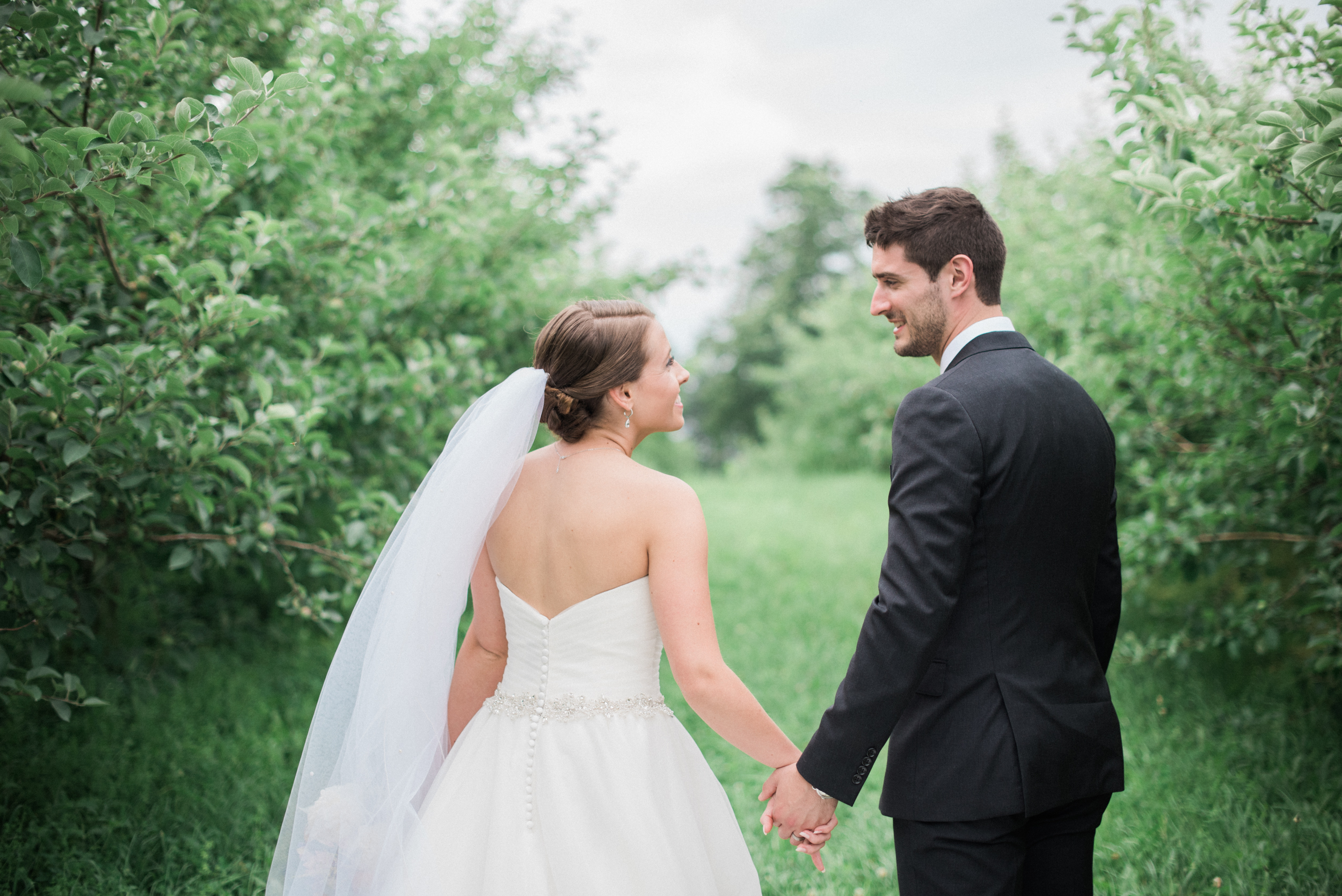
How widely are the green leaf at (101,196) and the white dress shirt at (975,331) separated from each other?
79.8 inches

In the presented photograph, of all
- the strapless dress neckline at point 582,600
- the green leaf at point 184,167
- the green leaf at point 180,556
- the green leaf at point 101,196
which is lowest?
the green leaf at point 180,556

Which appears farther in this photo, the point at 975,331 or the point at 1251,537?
the point at 1251,537

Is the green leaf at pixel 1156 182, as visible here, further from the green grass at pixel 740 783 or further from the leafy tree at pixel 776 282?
the leafy tree at pixel 776 282

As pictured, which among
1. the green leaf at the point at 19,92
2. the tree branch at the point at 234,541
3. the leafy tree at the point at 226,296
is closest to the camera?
the green leaf at the point at 19,92

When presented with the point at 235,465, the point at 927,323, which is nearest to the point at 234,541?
the point at 235,465

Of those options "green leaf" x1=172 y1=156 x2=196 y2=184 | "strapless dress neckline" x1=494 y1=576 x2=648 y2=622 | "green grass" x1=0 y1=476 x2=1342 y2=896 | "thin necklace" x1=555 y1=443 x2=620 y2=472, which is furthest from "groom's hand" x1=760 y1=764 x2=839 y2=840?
"green leaf" x1=172 y1=156 x2=196 y2=184

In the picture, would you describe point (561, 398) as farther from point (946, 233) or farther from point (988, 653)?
point (988, 653)

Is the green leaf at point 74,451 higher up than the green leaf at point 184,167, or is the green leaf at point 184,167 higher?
the green leaf at point 184,167

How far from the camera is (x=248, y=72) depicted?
7.11 ft

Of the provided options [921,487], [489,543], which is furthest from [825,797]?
[489,543]

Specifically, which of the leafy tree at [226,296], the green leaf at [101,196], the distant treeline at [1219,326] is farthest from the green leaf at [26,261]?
the distant treeline at [1219,326]

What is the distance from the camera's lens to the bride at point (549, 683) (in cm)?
210

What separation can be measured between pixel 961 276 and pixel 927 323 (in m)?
0.14

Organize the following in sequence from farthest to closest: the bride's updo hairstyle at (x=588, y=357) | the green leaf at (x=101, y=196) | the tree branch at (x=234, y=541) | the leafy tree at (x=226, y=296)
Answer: the tree branch at (x=234, y=541), the leafy tree at (x=226, y=296), the bride's updo hairstyle at (x=588, y=357), the green leaf at (x=101, y=196)
